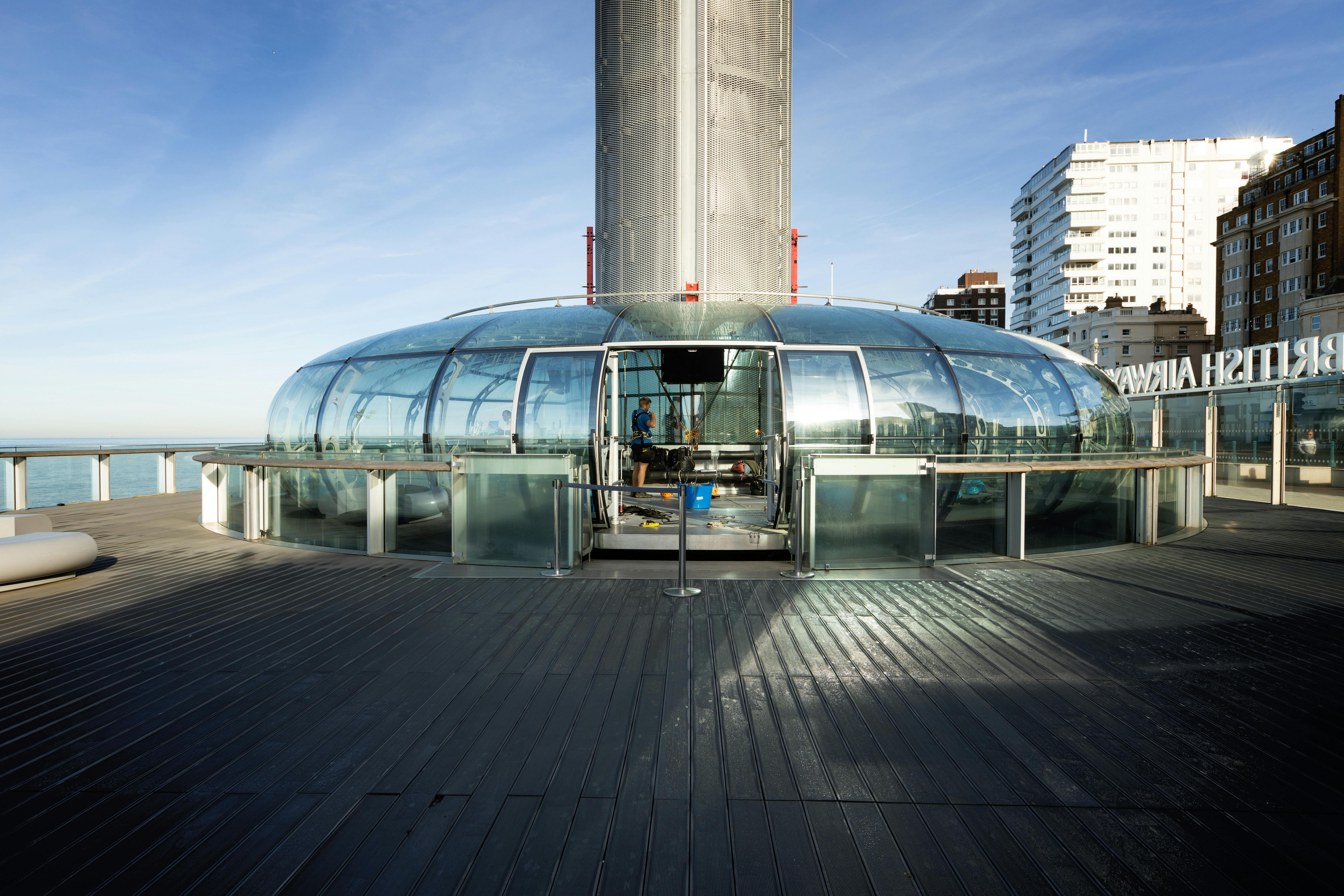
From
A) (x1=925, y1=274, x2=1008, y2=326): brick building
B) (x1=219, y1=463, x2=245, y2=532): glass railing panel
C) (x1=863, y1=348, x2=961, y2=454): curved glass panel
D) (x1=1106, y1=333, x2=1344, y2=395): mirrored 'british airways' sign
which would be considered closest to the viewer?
(x1=863, y1=348, x2=961, y2=454): curved glass panel

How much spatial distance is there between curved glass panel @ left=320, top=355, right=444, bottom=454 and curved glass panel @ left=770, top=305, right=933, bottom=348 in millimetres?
5090

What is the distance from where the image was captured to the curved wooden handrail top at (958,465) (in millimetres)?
7582

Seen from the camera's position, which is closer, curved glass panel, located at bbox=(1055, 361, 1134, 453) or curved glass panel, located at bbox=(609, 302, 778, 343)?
curved glass panel, located at bbox=(609, 302, 778, 343)

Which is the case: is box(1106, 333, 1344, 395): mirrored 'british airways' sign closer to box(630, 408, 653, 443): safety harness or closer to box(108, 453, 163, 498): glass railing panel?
box(630, 408, 653, 443): safety harness

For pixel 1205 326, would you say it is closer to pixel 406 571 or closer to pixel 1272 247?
pixel 1272 247

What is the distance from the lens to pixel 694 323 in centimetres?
930

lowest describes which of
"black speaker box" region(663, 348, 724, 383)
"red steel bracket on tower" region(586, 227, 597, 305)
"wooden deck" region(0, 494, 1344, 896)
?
"wooden deck" region(0, 494, 1344, 896)

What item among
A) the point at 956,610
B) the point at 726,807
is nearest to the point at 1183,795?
the point at 726,807

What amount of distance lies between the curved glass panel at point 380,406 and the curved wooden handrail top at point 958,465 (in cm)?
70

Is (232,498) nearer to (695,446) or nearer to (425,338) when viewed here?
(425,338)

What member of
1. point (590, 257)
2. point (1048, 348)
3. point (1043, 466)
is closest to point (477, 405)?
point (590, 257)

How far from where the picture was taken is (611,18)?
40.3ft

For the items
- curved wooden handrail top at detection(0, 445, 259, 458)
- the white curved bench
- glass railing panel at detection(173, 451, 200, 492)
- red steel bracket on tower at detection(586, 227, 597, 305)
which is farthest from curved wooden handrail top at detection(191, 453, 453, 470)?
glass railing panel at detection(173, 451, 200, 492)

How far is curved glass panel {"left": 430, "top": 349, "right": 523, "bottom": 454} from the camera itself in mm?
8625
